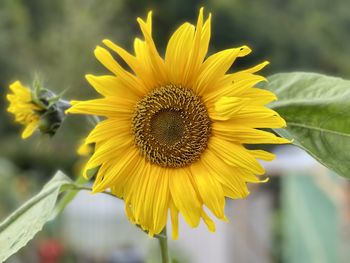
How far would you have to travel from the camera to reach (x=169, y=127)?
1.02 metres

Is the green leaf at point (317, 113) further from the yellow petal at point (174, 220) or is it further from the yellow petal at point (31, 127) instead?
the yellow petal at point (31, 127)

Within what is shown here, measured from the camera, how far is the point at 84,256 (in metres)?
8.88

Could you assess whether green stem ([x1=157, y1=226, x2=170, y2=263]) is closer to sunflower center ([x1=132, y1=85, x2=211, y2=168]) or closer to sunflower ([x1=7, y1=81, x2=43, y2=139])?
sunflower center ([x1=132, y1=85, x2=211, y2=168])

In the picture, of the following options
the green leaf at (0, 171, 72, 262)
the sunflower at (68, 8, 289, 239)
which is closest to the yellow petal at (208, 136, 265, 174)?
Answer: the sunflower at (68, 8, 289, 239)

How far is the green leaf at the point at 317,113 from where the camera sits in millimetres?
974

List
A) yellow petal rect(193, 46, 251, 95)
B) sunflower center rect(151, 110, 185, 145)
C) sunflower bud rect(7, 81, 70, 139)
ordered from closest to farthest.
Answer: yellow petal rect(193, 46, 251, 95) → sunflower center rect(151, 110, 185, 145) → sunflower bud rect(7, 81, 70, 139)

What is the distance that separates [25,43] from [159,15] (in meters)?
4.60

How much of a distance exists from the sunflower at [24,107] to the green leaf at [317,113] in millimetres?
338

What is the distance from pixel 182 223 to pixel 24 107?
5017 mm

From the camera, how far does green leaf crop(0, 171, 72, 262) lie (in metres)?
0.95

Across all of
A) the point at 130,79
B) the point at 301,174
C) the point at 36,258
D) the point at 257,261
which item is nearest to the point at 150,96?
the point at 130,79

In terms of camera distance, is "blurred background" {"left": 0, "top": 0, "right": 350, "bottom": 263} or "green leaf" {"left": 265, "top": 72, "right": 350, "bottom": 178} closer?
"green leaf" {"left": 265, "top": 72, "right": 350, "bottom": 178}

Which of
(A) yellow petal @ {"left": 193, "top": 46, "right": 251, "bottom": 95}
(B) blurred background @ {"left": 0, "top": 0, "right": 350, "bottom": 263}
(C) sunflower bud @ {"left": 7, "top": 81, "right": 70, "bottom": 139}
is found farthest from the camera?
(B) blurred background @ {"left": 0, "top": 0, "right": 350, "bottom": 263}

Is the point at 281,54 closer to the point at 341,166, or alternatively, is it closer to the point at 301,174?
the point at 301,174
